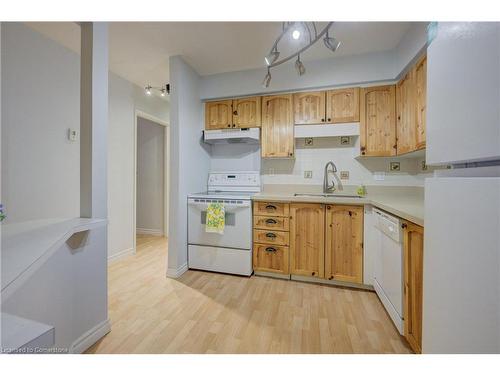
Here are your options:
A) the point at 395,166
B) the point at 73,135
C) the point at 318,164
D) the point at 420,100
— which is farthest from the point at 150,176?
the point at 420,100

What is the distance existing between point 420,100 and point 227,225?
→ 2.10m

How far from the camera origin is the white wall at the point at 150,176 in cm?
404

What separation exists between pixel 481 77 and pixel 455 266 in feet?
1.51

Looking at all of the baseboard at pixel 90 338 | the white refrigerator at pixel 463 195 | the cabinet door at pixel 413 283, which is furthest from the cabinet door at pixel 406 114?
the baseboard at pixel 90 338

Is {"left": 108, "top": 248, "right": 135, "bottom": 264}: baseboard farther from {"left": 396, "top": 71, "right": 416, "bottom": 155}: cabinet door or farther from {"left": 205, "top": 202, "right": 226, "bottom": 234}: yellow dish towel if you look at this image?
{"left": 396, "top": 71, "right": 416, "bottom": 155}: cabinet door

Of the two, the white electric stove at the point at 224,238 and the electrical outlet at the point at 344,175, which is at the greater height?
the electrical outlet at the point at 344,175

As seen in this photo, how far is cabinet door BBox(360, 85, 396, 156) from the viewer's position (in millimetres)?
2236

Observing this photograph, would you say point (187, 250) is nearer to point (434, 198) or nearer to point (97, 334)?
point (97, 334)

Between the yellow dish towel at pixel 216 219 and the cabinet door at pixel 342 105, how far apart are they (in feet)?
5.25

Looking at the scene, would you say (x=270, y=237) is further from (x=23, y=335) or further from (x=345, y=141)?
(x=23, y=335)

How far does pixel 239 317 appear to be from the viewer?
64.9 inches

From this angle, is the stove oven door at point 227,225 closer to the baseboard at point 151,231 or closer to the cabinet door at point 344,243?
the cabinet door at point 344,243

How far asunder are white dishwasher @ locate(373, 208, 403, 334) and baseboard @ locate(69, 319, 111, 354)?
1.99m

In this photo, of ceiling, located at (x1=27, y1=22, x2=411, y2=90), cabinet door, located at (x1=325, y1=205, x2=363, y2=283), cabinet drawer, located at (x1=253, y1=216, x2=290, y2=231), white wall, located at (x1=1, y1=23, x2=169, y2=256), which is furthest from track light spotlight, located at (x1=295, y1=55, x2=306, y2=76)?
white wall, located at (x1=1, y1=23, x2=169, y2=256)
